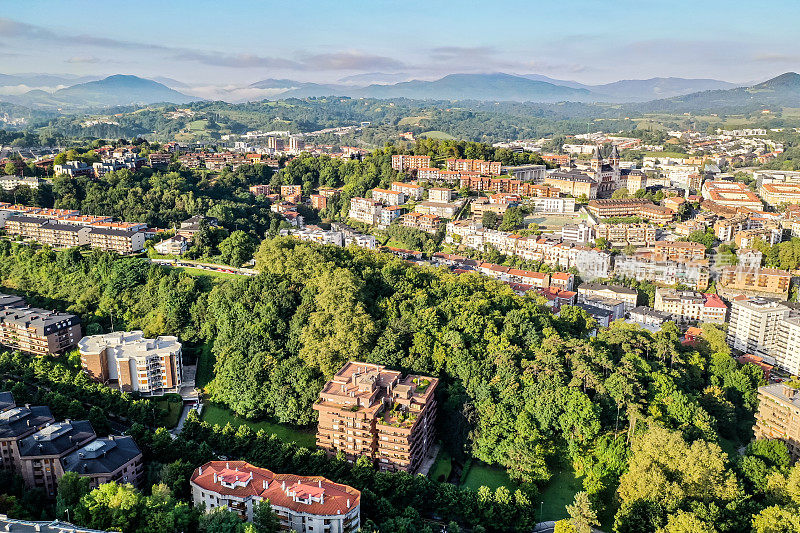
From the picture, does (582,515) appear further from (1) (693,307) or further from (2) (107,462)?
(1) (693,307)

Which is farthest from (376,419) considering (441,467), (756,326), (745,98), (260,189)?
(745,98)

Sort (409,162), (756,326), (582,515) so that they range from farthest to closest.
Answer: (409,162), (756,326), (582,515)

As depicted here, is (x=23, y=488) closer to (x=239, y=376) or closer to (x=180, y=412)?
(x=180, y=412)

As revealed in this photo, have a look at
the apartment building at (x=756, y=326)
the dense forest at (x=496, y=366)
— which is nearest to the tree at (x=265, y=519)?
the dense forest at (x=496, y=366)

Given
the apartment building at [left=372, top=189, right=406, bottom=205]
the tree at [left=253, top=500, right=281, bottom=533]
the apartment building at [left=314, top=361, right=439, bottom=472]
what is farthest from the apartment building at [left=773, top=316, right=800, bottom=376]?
the apartment building at [left=372, top=189, right=406, bottom=205]

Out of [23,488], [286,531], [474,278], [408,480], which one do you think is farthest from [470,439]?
[23,488]
